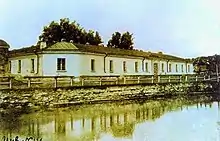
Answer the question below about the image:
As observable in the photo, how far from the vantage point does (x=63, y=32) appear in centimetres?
117

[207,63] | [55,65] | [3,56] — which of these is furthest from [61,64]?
[207,63]

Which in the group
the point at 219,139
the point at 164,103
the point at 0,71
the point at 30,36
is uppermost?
the point at 30,36

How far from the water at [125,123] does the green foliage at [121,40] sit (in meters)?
0.19

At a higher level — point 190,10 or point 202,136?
point 190,10

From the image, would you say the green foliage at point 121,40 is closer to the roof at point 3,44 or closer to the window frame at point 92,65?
the window frame at point 92,65

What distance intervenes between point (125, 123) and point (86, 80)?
0.17 m

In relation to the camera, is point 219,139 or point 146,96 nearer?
point 219,139

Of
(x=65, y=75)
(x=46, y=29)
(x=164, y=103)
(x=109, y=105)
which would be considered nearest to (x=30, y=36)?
(x=46, y=29)

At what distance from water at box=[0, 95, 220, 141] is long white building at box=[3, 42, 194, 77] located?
4.1 inches

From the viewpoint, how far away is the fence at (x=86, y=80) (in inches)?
46.3

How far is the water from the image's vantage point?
1.16m

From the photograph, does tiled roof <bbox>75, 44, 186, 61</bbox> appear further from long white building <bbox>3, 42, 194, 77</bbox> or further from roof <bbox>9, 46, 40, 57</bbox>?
roof <bbox>9, 46, 40, 57</bbox>

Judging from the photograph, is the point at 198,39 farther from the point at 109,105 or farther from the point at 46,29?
the point at 46,29

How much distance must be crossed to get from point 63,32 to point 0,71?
213mm
